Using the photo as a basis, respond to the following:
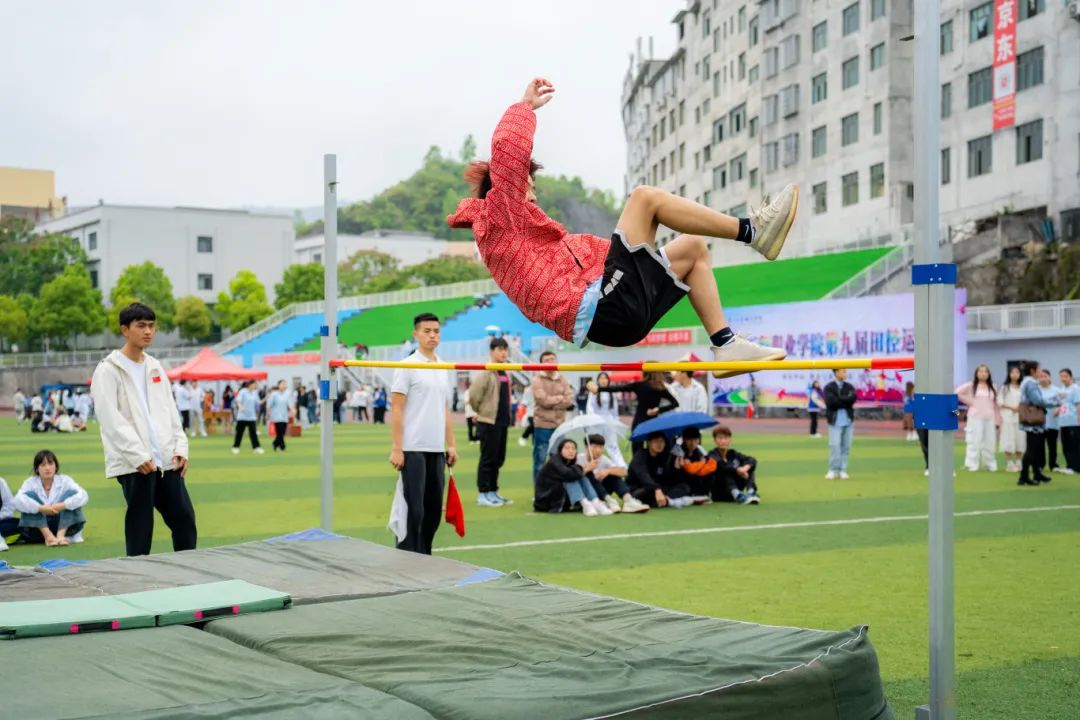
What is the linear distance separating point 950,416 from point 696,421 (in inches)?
336

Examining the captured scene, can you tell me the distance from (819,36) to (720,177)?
1093cm

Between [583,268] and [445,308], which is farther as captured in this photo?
[445,308]

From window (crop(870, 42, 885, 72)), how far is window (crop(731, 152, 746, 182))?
11165mm

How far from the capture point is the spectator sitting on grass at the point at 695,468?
42.8 feet

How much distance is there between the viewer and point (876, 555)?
908cm

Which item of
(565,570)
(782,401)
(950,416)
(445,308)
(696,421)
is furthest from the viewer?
(445,308)

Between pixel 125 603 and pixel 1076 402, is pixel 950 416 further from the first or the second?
pixel 1076 402

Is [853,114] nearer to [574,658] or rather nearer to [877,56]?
[877,56]

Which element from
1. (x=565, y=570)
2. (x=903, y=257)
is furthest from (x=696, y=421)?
(x=903, y=257)

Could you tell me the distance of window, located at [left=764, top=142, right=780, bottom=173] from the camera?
51031 millimetres

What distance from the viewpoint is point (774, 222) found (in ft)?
14.2

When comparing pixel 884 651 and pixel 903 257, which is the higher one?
pixel 903 257

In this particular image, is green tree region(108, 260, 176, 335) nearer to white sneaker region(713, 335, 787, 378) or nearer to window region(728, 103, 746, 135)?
window region(728, 103, 746, 135)

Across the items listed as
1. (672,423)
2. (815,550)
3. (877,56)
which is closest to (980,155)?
(877,56)
